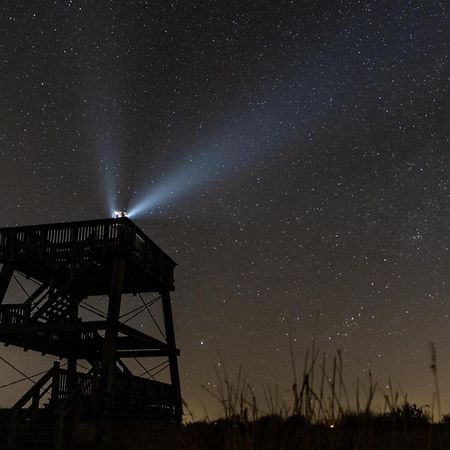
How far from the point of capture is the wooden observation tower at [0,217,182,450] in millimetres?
18531

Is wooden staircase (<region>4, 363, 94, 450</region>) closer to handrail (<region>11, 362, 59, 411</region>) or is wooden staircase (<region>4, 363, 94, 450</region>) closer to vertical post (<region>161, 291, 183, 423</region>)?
handrail (<region>11, 362, 59, 411</region>)

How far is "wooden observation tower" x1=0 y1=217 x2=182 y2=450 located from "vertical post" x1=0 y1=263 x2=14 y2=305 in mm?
33

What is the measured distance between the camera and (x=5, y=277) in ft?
69.2

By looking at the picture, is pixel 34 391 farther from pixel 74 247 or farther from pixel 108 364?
pixel 74 247

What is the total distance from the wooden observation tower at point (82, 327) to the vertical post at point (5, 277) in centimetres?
3

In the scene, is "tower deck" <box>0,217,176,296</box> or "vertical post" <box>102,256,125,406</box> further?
"tower deck" <box>0,217,176,296</box>

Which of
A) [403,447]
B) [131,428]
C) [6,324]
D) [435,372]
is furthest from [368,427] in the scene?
[6,324]

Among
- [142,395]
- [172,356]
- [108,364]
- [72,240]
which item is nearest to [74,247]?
[72,240]

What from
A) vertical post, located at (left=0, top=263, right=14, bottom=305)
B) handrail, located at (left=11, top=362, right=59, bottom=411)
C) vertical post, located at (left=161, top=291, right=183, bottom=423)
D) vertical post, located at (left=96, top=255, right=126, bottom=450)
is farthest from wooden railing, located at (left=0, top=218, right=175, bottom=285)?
handrail, located at (left=11, top=362, right=59, bottom=411)

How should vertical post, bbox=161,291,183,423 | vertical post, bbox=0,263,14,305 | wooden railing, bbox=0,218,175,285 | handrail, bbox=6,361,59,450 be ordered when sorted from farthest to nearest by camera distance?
vertical post, bbox=161,291,183,423, vertical post, bbox=0,263,14,305, wooden railing, bbox=0,218,175,285, handrail, bbox=6,361,59,450

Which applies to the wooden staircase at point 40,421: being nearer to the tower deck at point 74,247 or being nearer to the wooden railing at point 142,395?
the wooden railing at point 142,395

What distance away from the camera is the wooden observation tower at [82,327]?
60.8ft

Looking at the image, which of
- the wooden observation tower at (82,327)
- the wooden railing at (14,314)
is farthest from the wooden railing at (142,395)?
the wooden railing at (14,314)

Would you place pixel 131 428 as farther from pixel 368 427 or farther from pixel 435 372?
pixel 435 372
